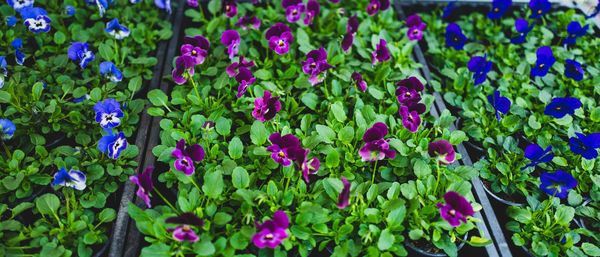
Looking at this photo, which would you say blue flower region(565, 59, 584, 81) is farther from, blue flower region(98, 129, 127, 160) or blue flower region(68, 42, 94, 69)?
blue flower region(68, 42, 94, 69)

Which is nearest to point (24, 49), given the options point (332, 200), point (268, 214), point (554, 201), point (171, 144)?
point (171, 144)

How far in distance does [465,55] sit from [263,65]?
45.1 inches

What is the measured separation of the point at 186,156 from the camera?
1.48m

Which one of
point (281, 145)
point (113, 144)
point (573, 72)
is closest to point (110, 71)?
point (113, 144)

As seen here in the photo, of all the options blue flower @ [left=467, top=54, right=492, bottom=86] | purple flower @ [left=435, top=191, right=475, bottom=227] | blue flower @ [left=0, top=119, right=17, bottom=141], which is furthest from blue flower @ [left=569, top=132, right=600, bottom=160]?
blue flower @ [left=0, top=119, right=17, bottom=141]

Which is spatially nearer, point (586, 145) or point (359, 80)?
point (586, 145)

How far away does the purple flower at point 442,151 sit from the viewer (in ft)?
4.97

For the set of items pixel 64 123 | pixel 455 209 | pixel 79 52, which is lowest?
pixel 455 209

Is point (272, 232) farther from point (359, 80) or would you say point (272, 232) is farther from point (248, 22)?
point (248, 22)

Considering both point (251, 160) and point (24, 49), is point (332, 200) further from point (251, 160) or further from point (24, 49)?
point (24, 49)

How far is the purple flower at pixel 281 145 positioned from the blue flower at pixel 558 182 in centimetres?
94

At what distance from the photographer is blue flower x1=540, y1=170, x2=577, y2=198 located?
153 cm

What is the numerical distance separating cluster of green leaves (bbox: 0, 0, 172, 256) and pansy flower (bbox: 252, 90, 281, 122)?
53cm

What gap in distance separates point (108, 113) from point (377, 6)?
1469mm
